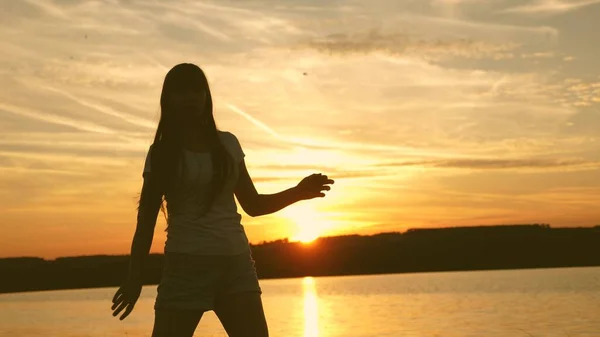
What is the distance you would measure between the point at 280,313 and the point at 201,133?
58943 millimetres

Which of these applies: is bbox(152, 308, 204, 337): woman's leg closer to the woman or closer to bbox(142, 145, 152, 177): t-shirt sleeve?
the woman

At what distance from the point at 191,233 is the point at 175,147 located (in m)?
0.44

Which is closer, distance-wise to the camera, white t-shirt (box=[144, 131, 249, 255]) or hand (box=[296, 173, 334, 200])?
white t-shirt (box=[144, 131, 249, 255])

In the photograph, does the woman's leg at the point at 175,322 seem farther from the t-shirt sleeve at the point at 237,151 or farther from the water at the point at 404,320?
the water at the point at 404,320

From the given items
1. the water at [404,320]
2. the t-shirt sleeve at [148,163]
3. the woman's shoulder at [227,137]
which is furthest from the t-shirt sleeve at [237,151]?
the water at [404,320]

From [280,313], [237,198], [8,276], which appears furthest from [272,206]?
[8,276]

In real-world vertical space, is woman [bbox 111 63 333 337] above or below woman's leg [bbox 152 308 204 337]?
above

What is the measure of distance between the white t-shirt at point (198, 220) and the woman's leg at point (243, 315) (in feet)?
0.76

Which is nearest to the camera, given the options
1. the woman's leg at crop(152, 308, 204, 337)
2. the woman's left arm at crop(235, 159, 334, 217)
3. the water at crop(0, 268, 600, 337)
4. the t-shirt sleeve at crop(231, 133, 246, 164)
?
the woman's leg at crop(152, 308, 204, 337)

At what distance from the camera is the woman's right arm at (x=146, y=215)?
15.9 ft

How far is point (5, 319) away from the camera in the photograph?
61.0 meters

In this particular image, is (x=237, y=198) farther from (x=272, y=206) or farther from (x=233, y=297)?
(x=233, y=297)

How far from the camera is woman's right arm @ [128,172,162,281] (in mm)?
4840

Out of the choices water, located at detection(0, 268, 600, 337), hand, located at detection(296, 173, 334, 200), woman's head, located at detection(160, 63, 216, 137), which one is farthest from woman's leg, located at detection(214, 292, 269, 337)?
water, located at detection(0, 268, 600, 337)
